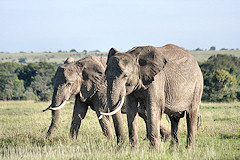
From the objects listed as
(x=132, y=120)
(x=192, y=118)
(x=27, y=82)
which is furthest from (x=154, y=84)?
(x=27, y=82)

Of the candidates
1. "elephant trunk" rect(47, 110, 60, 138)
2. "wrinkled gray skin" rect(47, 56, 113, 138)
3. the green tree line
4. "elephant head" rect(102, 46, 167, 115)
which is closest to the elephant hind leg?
"elephant head" rect(102, 46, 167, 115)

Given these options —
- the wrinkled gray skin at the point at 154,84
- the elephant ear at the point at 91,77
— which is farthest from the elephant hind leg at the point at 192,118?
the elephant ear at the point at 91,77

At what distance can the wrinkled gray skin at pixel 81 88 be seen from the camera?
8.57 meters

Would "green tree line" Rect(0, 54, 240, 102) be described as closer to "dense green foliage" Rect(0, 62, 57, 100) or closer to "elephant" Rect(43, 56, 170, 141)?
"dense green foliage" Rect(0, 62, 57, 100)

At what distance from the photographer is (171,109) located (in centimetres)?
723

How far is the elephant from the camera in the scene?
8562 mm

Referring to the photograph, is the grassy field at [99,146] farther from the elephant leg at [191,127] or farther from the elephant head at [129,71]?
the elephant head at [129,71]

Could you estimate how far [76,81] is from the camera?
347 inches

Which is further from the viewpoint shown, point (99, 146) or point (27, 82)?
point (27, 82)

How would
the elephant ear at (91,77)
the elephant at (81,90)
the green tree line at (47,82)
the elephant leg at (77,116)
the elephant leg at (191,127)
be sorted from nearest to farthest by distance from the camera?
the elephant leg at (191,127)
the elephant at (81,90)
the elephant leg at (77,116)
the elephant ear at (91,77)
the green tree line at (47,82)

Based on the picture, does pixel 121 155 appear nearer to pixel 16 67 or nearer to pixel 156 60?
pixel 156 60

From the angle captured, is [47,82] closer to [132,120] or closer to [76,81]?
[76,81]

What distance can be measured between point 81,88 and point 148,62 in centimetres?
280

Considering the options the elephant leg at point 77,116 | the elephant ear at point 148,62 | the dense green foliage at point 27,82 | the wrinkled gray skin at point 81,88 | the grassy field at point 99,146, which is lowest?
the dense green foliage at point 27,82
